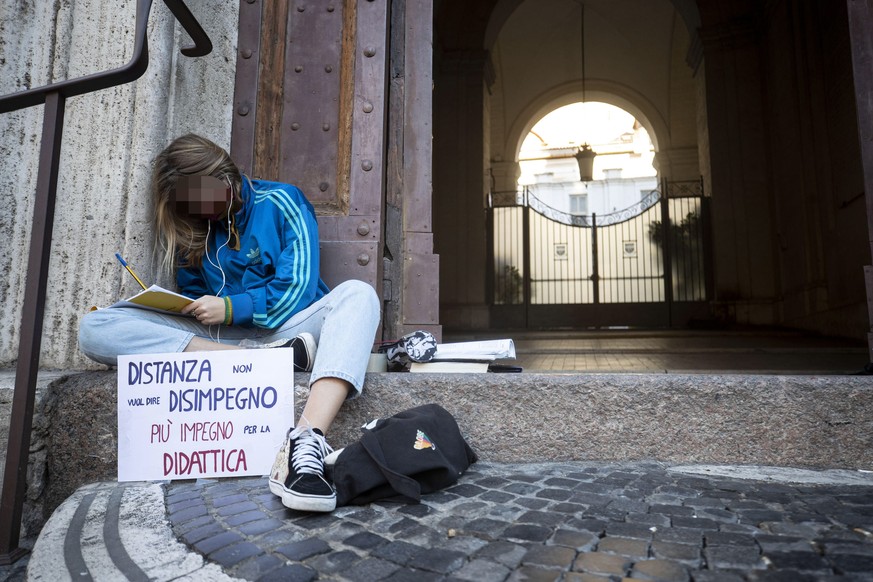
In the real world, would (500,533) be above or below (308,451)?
below

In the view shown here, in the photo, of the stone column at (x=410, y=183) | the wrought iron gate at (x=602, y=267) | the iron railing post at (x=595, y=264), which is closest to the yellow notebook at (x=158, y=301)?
the stone column at (x=410, y=183)

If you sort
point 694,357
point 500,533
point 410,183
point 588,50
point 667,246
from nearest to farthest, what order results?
point 500,533 → point 410,183 → point 694,357 → point 667,246 → point 588,50

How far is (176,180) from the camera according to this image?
7.38ft

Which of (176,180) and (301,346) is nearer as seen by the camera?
(301,346)

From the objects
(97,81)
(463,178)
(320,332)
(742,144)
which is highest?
(742,144)

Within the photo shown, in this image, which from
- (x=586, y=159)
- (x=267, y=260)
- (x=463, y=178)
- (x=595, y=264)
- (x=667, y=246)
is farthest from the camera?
(x=595, y=264)

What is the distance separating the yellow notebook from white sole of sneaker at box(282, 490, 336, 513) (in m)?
0.88

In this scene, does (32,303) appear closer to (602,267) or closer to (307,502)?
(307,502)

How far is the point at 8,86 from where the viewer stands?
2.41 m

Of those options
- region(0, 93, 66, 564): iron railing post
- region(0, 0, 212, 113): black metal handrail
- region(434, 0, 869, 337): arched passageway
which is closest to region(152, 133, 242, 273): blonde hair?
region(0, 0, 212, 113): black metal handrail

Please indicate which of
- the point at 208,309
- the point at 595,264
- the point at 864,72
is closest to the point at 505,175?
the point at 595,264

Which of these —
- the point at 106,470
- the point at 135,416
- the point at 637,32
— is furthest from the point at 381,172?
the point at 637,32

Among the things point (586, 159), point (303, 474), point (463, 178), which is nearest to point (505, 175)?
point (586, 159)

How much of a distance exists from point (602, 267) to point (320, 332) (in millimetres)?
9766
